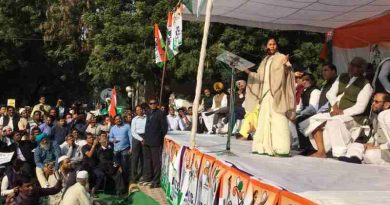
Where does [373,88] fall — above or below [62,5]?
below

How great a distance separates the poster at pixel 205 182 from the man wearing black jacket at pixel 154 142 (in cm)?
383

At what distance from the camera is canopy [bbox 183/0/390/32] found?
8008 millimetres

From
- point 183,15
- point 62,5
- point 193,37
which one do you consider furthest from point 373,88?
point 62,5

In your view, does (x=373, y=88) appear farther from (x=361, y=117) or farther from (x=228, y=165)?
(x=228, y=165)

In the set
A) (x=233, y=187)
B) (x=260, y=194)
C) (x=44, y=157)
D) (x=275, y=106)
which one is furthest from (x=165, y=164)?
(x=260, y=194)

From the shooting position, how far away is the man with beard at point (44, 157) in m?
10.3

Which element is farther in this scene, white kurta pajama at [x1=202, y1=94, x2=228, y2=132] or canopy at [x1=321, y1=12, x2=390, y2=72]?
white kurta pajama at [x1=202, y1=94, x2=228, y2=132]

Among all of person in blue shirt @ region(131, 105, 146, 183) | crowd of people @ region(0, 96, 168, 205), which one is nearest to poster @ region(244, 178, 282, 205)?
crowd of people @ region(0, 96, 168, 205)

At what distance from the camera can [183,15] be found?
875cm

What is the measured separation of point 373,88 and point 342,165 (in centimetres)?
155

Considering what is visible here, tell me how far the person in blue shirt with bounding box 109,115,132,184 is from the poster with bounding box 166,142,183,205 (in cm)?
264

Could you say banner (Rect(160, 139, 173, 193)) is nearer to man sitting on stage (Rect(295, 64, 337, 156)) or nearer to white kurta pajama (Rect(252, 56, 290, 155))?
man sitting on stage (Rect(295, 64, 337, 156))

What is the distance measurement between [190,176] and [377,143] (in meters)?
2.31

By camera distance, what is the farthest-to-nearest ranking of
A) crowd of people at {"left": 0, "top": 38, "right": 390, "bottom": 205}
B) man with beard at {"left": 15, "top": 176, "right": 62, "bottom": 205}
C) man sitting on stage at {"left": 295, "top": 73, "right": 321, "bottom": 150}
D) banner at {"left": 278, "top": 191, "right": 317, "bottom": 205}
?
1. man with beard at {"left": 15, "top": 176, "right": 62, "bottom": 205}
2. man sitting on stage at {"left": 295, "top": 73, "right": 321, "bottom": 150}
3. crowd of people at {"left": 0, "top": 38, "right": 390, "bottom": 205}
4. banner at {"left": 278, "top": 191, "right": 317, "bottom": 205}
